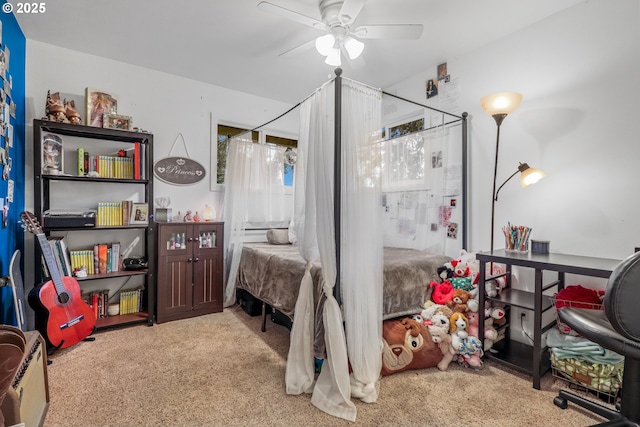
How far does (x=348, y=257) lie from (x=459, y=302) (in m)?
1.08

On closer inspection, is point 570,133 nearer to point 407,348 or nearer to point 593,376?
point 593,376

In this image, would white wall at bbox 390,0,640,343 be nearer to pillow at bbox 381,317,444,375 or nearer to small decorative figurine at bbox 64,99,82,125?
pillow at bbox 381,317,444,375

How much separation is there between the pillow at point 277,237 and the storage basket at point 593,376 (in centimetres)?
256

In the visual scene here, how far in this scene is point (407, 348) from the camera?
2.03 m

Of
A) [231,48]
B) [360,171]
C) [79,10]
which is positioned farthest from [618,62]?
[79,10]

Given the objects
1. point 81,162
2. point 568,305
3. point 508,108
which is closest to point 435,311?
point 568,305

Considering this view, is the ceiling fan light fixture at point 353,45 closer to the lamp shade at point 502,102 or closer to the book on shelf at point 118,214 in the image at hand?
the lamp shade at point 502,102

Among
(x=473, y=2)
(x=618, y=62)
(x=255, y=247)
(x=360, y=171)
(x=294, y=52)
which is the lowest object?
(x=255, y=247)

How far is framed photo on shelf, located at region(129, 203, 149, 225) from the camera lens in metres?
2.93

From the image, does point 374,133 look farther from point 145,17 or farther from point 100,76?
point 100,76

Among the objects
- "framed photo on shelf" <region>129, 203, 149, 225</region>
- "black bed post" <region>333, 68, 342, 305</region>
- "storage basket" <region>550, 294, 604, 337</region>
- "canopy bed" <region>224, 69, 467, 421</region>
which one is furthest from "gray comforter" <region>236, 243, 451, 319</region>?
"framed photo on shelf" <region>129, 203, 149, 225</region>

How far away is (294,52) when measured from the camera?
2.43m

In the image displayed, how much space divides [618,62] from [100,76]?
429 centimetres

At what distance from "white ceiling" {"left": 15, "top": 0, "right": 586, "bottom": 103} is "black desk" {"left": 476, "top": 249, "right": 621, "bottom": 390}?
182 cm
